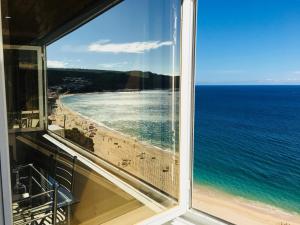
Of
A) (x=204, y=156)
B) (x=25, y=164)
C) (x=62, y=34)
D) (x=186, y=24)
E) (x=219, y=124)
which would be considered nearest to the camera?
(x=25, y=164)

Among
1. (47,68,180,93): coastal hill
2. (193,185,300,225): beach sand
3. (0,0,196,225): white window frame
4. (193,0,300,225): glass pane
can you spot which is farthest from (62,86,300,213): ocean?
(47,68,180,93): coastal hill

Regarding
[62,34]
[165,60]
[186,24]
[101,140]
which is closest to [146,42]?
[165,60]

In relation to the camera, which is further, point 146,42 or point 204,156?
point 204,156

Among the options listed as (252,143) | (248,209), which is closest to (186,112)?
(248,209)

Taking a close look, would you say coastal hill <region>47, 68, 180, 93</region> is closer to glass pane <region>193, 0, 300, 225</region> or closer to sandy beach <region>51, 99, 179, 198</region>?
sandy beach <region>51, 99, 179, 198</region>

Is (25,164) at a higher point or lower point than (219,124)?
higher

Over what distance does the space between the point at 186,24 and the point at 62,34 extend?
70 cm

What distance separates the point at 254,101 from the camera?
74.9 feet

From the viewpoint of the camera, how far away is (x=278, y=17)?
18.2 metres

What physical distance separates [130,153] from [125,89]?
37cm

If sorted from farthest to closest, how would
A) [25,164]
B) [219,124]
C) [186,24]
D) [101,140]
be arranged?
[219,124]
[186,24]
[101,140]
[25,164]

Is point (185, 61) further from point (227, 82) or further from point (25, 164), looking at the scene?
point (227, 82)

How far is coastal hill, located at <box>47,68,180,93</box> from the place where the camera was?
1.28 m

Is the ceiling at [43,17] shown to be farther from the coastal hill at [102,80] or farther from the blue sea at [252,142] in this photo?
the blue sea at [252,142]
